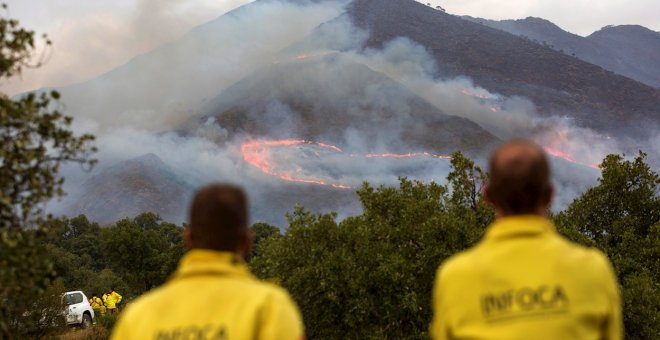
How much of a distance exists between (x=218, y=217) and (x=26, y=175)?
5.77 meters

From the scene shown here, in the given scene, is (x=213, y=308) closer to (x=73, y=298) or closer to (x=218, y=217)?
(x=218, y=217)

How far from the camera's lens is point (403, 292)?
2011 centimetres

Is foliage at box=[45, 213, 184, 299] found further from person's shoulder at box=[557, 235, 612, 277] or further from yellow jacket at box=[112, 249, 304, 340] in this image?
person's shoulder at box=[557, 235, 612, 277]

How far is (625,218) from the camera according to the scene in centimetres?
3238

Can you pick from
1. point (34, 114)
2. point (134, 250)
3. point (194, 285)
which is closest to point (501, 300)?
point (194, 285)

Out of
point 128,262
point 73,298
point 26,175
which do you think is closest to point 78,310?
point 73,298

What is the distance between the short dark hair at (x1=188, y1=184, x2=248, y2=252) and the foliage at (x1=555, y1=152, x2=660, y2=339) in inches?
1002

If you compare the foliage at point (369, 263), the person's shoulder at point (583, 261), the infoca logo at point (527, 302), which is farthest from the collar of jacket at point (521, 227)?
the foliage at point (369, 263)

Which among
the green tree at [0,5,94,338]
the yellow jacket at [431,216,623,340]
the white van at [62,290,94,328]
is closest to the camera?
the yellow jacket at [431,216,623,340]

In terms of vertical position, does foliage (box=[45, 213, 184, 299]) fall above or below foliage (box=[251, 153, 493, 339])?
below

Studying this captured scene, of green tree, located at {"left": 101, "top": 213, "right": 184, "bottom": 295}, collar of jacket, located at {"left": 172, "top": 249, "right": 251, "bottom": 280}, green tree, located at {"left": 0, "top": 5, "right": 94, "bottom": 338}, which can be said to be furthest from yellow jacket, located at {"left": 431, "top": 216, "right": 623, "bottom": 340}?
green tree, located at {"left": 101, "top": 213, "right": 184, "bottom": 295}

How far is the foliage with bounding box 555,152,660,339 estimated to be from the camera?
28578 mm

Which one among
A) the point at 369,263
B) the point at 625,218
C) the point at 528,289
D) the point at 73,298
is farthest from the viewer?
the point at 73,298

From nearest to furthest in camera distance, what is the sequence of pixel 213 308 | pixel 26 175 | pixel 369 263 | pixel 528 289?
pixel 213 308
pixel 528 289
pixel 26 175
pixel 369 263
